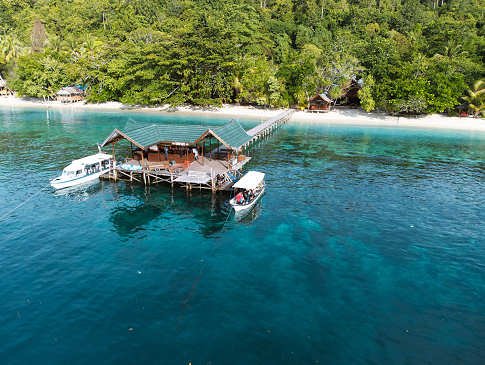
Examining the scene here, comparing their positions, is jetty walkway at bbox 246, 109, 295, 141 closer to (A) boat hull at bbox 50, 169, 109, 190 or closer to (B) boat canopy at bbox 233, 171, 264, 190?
(B) boat canopy at bbox 233, 171, 264, 190

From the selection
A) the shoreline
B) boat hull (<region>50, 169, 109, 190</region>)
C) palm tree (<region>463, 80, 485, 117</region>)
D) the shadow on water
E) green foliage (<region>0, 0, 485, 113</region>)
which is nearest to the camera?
the shadow on water

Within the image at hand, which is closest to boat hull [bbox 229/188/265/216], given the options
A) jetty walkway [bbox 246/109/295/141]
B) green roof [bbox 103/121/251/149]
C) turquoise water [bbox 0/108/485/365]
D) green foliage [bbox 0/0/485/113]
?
turquoise water [bbox 0/108/485/365]

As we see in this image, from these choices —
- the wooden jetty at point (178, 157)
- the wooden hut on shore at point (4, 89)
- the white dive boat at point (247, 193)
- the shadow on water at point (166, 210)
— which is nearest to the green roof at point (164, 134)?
the wooden jetty at point (178, 157)

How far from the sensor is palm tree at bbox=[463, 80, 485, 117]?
88.3 metres

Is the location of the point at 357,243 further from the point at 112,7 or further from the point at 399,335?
the point at 112,7

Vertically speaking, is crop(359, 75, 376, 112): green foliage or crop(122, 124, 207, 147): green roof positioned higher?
crop(359, 75, 376, 112): green foliage

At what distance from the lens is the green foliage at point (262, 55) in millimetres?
92562

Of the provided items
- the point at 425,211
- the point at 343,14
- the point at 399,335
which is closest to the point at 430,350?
the point at 399,335

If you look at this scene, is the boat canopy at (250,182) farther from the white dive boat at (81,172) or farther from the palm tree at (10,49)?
the palm tree at (10,49)

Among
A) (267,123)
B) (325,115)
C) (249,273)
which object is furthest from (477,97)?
(249,273)

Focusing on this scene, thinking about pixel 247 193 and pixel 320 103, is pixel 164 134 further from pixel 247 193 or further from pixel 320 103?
pixel 320 103

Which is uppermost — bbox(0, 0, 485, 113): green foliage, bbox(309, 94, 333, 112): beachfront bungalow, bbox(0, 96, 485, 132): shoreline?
bbox(0, 0, 485, 113): green foliage

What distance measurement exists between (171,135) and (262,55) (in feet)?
298

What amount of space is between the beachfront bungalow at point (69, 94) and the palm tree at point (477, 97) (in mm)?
123428
